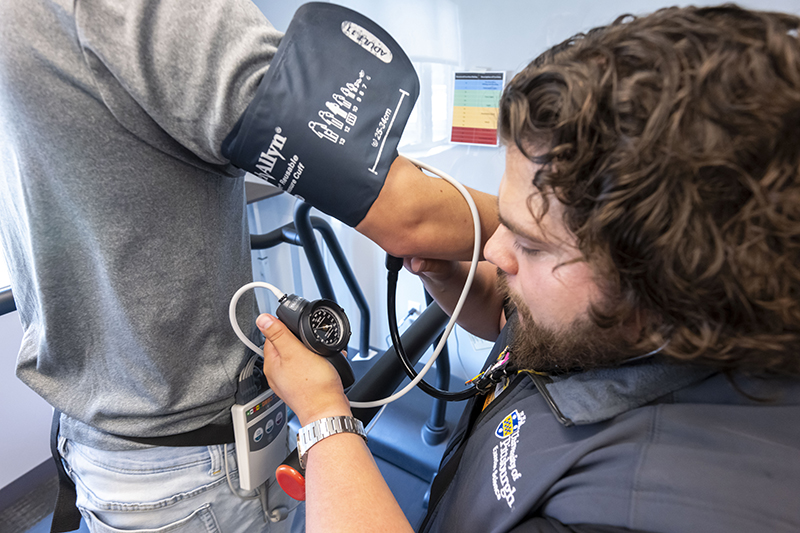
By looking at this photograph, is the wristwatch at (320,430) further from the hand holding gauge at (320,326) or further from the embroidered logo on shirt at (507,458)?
the embroidered logo on shirt at (507,458)

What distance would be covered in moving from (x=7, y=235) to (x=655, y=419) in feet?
2.89

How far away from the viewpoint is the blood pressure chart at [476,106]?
174 cm

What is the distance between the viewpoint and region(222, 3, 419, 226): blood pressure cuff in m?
0.45

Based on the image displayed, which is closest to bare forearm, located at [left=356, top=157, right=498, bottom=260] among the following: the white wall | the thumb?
the thumb

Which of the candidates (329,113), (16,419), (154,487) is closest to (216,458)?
(154,487)

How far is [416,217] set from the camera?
55cm

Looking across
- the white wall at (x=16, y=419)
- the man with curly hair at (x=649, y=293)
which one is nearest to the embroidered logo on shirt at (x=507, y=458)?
the man with curly hair at (x=649, y=293)

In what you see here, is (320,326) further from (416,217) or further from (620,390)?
(620,390)

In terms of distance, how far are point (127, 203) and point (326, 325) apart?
1.15ft

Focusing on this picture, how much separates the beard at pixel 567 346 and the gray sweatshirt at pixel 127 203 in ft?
1.54

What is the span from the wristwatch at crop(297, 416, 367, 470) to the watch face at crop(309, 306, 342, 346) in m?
0.13

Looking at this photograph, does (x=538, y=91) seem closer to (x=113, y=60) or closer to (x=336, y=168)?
(x=336, y=168)

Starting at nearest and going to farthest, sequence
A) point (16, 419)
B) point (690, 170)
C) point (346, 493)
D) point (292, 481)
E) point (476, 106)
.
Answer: point (690, 170) < point (346, 493) < point (292, 481) < point (16, 419) < point (476, 106)

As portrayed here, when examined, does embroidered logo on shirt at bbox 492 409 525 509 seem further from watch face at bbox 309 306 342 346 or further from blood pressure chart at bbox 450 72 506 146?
blood pressure chart at bbox 450 72 506 146
